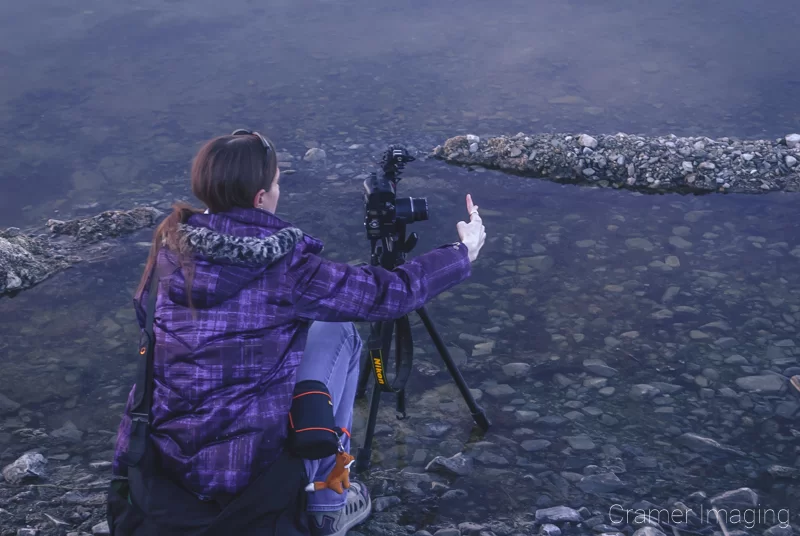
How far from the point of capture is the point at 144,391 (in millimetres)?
3035

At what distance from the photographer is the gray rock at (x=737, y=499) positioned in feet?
12.7

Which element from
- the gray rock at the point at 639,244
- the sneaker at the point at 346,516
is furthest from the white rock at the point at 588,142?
the sneaker at the point at 346,516

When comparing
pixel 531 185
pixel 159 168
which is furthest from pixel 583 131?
pixel 159 168

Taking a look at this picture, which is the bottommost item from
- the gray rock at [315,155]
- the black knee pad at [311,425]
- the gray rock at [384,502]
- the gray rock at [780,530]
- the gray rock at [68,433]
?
the gray rock at [68,433]

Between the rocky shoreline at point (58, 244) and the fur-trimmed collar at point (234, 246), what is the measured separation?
13.2 feet

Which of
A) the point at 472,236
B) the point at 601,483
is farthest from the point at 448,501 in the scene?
the point at 472,236

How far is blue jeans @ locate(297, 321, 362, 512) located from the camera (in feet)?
10.6

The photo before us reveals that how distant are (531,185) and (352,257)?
2.18m

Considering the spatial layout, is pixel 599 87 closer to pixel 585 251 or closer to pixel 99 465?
pixel 585 251

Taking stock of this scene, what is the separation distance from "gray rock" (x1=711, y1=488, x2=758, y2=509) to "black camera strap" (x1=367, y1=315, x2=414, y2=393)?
173 cm

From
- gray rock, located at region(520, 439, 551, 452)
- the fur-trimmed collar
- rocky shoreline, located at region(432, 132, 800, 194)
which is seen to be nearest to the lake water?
gray rock, located at region(520, 439, 551, 452)

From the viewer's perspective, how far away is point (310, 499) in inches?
127

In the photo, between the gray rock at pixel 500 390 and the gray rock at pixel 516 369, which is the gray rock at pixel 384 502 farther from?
the gray rock at pixel 516 369

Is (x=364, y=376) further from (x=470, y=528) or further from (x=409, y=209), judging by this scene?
(x=409, y=209)
